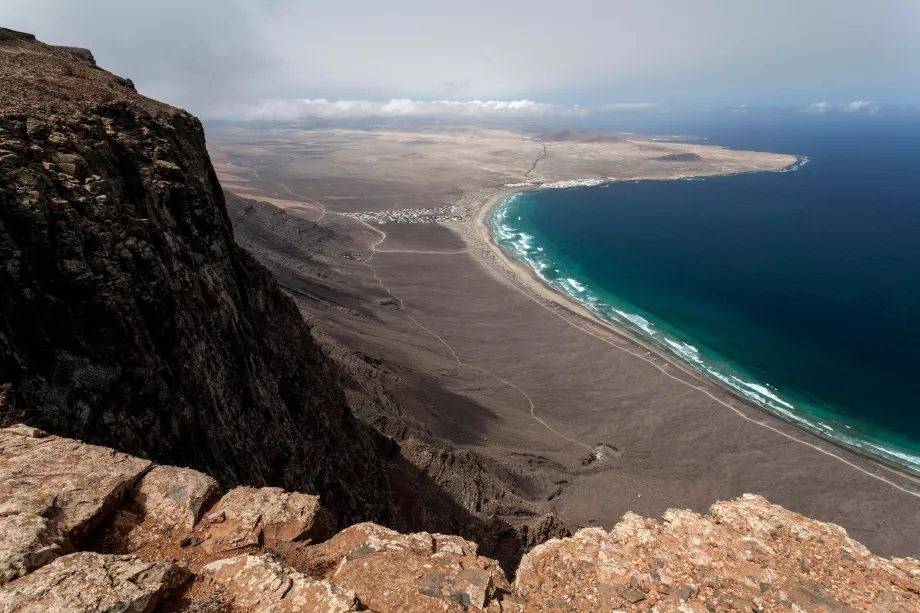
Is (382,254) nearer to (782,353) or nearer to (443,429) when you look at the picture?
(443,429)

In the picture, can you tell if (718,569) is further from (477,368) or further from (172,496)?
(477,368)

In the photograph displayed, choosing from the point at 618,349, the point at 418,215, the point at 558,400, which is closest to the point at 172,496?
the point at 558,400

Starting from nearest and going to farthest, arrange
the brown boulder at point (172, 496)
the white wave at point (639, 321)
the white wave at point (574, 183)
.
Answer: the brown boulder at point (172, 496) → the white wave at point (639, 321) → the white wave at point (574, 183)

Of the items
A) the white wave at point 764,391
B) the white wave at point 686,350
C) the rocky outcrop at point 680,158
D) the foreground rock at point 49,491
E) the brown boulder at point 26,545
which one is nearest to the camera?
the brown boulder at point 26,545

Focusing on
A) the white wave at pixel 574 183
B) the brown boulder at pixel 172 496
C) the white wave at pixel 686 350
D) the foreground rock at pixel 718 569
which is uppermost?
the white wave at pixel 574 183

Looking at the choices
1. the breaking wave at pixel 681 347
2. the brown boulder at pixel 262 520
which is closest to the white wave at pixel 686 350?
the breaking wave at pixel 681 347

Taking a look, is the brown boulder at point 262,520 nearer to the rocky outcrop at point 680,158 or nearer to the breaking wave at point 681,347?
the breaking wave at point 681,347
